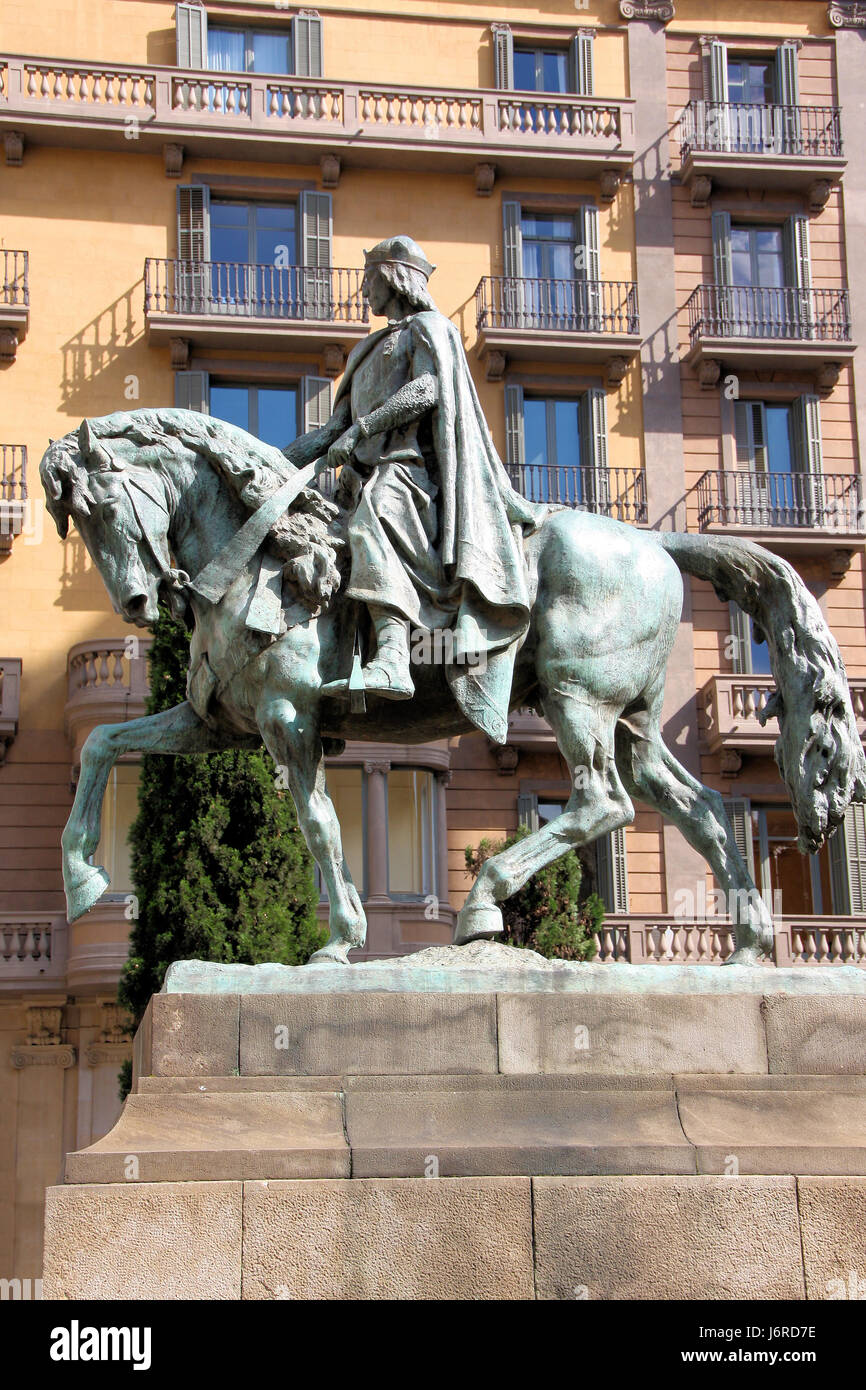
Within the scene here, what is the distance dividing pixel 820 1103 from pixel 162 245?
26.1m

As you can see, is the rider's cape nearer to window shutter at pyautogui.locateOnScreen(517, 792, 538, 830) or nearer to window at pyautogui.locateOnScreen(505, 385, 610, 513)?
window shutter at pyautogui.locateOnScreen(517, 792, 538, 830)

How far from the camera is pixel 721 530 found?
3112 cm

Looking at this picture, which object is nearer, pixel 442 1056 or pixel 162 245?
pixel 442 1056

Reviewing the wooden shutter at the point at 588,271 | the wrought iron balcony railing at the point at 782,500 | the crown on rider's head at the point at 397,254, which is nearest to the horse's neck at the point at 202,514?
the crown on rider's head at the point at 397,254

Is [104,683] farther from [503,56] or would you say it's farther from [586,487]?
[503,56]

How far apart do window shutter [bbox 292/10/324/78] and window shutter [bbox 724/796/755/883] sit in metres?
15.0

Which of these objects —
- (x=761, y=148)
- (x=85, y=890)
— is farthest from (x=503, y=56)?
(x=85, y=890)

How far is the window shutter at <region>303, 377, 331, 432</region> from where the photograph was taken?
100 feet

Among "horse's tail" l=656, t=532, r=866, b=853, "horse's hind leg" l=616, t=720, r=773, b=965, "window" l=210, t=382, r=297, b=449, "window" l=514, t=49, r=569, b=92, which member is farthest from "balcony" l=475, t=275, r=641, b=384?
"horse's hind leg" l=616, t=720, r=773, b=965

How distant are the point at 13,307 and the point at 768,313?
43.7ft
